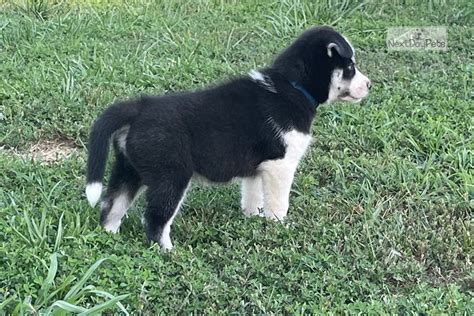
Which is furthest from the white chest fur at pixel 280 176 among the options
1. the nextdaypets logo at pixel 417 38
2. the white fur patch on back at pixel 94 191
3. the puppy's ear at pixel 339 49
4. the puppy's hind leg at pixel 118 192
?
the nextdaypets logo at pixel 417 38

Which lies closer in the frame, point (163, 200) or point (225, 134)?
point (163, 200)

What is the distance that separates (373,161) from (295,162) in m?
0.92

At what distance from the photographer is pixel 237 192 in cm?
507

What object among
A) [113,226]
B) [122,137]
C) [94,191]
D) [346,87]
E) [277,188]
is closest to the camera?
[94,191]

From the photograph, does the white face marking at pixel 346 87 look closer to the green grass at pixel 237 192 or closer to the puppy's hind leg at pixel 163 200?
the green grass at pixel 237 192

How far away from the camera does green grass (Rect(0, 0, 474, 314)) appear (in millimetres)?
3723

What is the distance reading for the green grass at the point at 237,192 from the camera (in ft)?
12.2

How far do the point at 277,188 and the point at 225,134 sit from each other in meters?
0.47

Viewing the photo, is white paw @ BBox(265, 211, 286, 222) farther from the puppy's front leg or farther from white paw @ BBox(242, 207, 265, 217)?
white paw @ BBox(242, 207, 265, 217)

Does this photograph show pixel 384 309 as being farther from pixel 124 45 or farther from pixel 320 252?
pixel 124 45

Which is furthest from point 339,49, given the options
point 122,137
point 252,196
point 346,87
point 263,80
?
point 122,137

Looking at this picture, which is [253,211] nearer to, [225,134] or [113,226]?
[225,134]

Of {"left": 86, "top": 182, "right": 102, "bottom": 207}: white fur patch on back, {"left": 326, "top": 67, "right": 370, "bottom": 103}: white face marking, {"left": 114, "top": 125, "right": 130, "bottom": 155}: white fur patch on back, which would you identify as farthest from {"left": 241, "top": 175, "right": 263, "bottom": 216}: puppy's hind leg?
{"left": 86, "top": 182, "right": 102, "bottom": 207}: white fur patch on back

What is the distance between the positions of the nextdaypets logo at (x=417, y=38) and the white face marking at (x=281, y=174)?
3.28m
